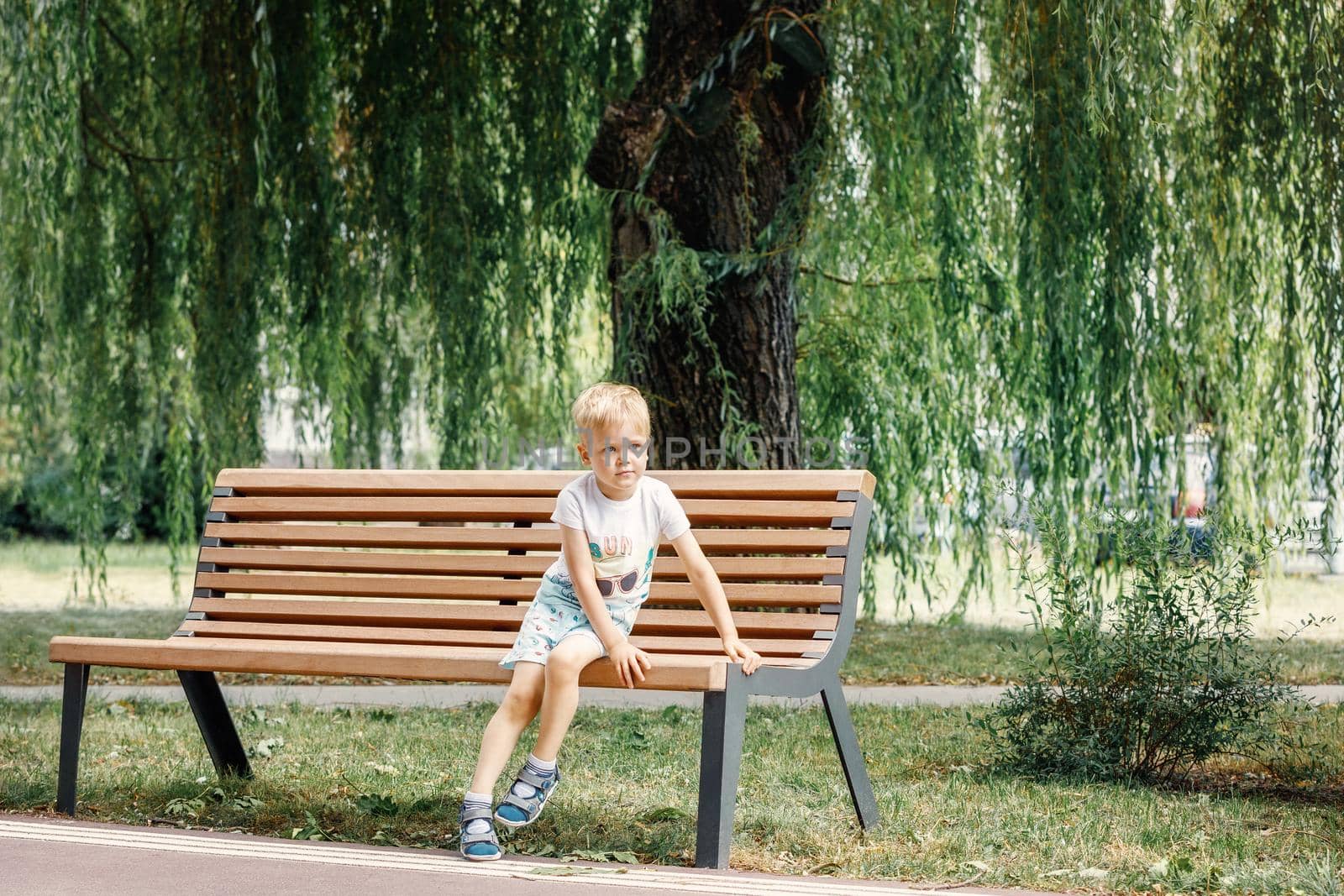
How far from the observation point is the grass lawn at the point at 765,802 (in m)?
3.80

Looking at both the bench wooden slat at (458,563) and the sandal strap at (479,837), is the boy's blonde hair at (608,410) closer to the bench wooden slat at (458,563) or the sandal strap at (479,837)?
the bench wooden slat at (458,563)

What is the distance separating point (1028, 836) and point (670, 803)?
3.39 feet

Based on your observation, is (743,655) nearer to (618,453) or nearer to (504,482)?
(618,453)

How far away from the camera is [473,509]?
15.5ft

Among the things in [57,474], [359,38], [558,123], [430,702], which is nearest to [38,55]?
[359,38]

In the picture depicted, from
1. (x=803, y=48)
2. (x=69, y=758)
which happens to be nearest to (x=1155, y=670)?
(x=69, y=758)

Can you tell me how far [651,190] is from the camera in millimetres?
7129

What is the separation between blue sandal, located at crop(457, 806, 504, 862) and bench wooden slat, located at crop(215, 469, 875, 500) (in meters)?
1.10

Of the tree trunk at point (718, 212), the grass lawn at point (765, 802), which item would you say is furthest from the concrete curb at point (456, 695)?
the tree trunk at point (718, 212)

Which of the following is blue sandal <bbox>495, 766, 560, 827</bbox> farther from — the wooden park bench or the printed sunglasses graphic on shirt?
the printed sunglasses graphic on shirt

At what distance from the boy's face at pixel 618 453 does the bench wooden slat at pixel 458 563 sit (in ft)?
1.57

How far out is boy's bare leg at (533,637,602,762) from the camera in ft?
12.3

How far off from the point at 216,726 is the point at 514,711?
1.51m

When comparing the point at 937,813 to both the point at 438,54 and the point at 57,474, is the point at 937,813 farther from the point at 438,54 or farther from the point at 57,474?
the point at 57,474
